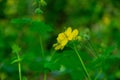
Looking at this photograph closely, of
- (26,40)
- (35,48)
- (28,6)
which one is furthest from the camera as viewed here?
(28,6)

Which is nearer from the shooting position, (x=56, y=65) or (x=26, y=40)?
(x=56, y=65)

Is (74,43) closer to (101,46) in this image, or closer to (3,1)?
(101,46)

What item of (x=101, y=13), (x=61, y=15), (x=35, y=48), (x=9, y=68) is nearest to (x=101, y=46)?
(x=9, y=68)

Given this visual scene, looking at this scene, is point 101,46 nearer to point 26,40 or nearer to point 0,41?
point 0,41

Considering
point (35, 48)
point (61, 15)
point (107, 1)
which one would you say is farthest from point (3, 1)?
point (61, 15)

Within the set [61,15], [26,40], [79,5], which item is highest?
[61,15]

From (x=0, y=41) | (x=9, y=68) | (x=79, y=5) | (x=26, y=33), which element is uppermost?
(x=79, y=5)

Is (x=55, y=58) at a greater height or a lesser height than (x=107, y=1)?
lesser

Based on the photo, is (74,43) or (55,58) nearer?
(74,43)

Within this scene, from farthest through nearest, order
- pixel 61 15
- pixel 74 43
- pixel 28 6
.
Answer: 1. pixel 61 15
2. pixel 28 6
3. pixel 74 43
